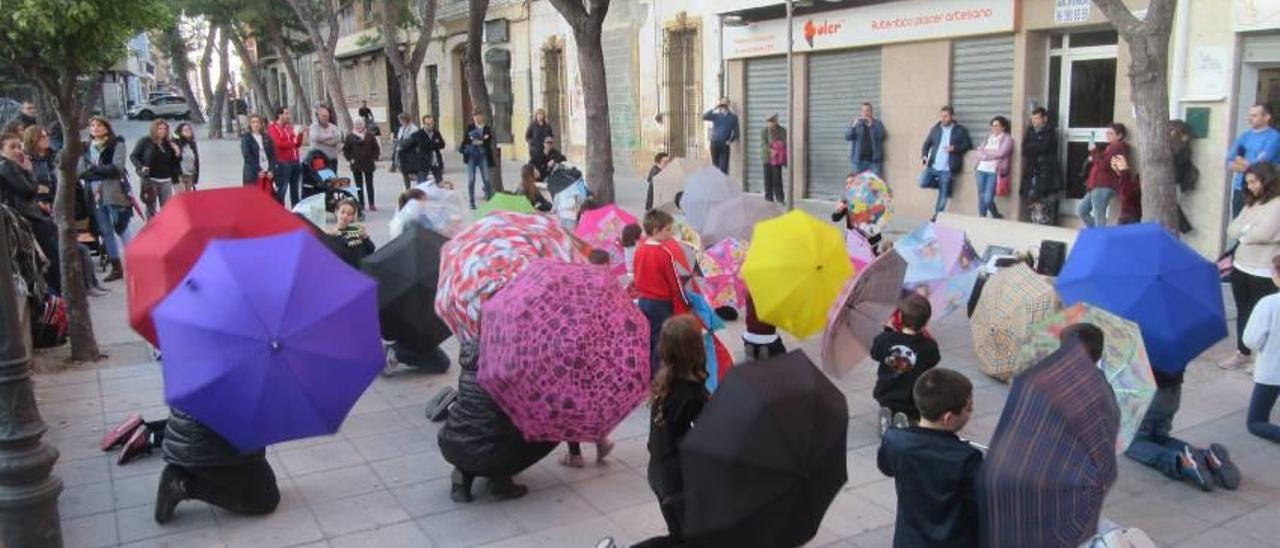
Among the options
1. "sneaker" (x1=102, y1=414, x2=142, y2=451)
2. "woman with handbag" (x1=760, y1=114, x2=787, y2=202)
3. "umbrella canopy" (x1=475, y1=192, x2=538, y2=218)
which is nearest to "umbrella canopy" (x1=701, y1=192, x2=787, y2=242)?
"umbrella canopy" (x1=475, y1=192, x2=538, y2=218)

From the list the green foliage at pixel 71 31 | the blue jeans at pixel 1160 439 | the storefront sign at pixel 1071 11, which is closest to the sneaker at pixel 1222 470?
the blue jeans at pixel 1160 439

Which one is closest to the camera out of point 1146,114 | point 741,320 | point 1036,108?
point 1146,114

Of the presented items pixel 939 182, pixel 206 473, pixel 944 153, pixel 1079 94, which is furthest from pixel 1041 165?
pixel 206 473

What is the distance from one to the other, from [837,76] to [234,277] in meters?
14.4

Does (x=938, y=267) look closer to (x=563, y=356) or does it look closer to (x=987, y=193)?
(x=563, y=356)

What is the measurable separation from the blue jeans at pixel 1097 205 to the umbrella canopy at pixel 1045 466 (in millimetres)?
9546

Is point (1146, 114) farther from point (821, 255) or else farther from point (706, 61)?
point (706, 61)

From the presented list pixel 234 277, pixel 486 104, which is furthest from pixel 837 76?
pixel 234 277

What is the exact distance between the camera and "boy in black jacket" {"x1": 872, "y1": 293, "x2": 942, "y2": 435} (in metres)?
5.88

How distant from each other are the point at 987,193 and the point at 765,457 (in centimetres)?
1174

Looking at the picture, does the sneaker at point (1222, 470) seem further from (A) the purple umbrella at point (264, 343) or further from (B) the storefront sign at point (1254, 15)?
(B) the storefront sign at point (1254, 15)

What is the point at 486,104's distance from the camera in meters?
18.4

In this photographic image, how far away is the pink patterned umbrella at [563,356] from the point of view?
4680 mm

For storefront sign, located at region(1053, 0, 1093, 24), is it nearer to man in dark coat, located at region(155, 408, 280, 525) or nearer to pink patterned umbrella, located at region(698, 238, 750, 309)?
pink patterned umbrella, located at region(698, 238, 750, 309)
